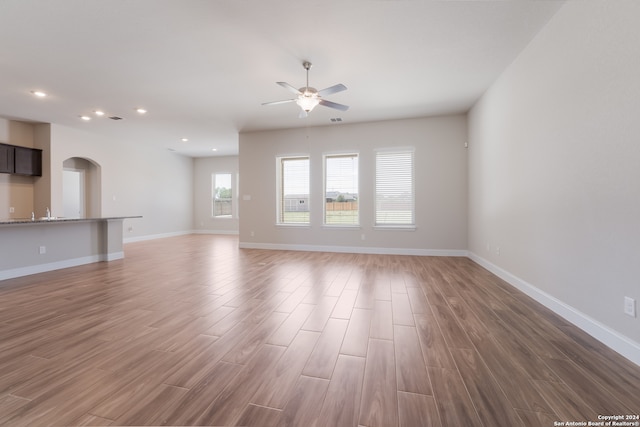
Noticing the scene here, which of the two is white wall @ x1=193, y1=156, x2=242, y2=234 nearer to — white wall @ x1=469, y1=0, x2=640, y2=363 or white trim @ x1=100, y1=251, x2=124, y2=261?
white trim @ x1=100, y1=251, x2=124, y2=261

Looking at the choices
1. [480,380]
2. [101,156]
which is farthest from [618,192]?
[101,156]

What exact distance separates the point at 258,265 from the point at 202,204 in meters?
A: 6.83

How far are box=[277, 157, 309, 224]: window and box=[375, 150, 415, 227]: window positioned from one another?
6.01ft

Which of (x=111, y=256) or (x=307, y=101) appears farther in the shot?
(x=111, y=256)

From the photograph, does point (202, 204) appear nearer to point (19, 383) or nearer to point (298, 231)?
point (298, 231)

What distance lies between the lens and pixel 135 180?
27.6 ft

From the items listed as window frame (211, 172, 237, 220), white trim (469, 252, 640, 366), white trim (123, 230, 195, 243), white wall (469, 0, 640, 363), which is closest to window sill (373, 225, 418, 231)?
white wall (469, 0, 640, 363)

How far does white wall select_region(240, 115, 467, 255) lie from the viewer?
5836mm

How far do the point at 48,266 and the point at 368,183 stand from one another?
6351mm

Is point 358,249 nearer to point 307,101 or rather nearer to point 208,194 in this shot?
point 307,101

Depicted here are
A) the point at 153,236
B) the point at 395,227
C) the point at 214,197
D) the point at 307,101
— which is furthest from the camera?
the point at 214,197

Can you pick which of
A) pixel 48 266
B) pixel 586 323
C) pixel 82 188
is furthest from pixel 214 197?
pixel 586 323

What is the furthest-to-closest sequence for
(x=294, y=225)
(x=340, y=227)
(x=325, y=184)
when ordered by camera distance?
(x=294, y=225), (x=325, y=184), (x=340, y=227)

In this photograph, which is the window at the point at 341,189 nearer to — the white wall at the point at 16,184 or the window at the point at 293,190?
the window at the point at 293,190
